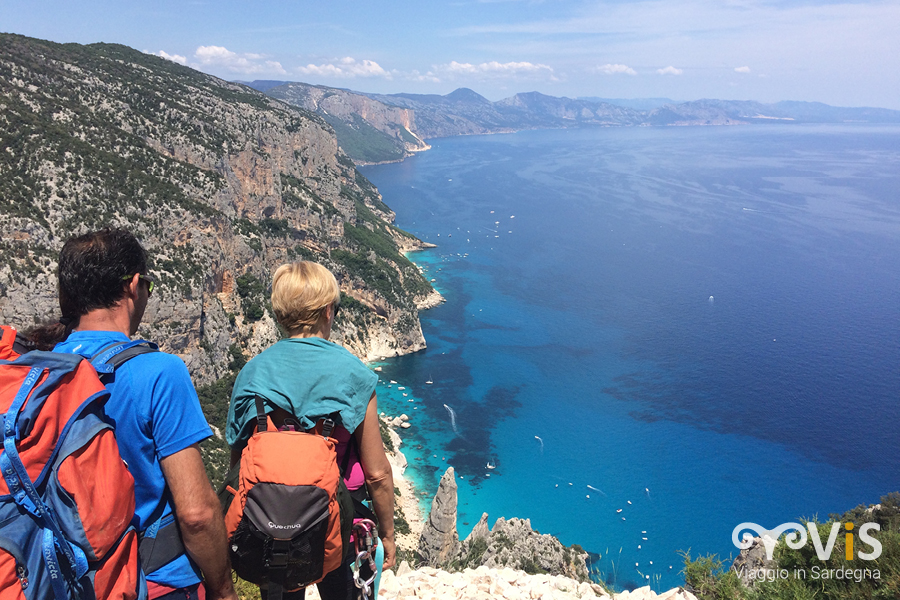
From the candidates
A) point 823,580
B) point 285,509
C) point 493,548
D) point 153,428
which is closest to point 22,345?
point 153,428

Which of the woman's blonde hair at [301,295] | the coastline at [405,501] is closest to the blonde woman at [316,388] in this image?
the woman's blonde hair at [301,295]

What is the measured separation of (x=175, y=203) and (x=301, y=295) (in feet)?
118

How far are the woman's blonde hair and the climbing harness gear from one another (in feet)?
4.43

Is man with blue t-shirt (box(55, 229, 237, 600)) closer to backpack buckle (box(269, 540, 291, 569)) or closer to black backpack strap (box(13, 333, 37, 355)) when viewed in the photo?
black backpack strap (box(13, 333, 37, 355))

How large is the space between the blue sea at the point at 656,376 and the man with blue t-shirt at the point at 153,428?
26.6m

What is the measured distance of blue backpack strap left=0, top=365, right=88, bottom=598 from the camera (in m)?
2.08

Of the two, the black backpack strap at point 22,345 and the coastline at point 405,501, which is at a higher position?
the black backpack strap at point 22,345

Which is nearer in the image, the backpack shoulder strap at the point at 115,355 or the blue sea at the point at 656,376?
the backpack shoulder strap at the point at 115,355

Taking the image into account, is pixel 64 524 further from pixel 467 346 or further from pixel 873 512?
pixel 467 346

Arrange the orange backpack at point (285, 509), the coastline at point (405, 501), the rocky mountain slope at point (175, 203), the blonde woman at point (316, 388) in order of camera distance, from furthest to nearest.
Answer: the coastline at point (405, 501) < the rocky mountain slope at point (175, 203) < the blonde woman at point (316, 388) < the orange backpack at point (285, 509)

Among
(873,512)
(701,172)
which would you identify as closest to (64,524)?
(873,512)

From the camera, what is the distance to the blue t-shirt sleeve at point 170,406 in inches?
100

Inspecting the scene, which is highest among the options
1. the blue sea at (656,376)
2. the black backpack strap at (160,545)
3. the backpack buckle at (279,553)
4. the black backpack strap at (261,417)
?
the black backpack strap at (261,417)

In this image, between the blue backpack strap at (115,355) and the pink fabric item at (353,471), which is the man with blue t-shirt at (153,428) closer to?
the blue backpack strap at (115,355)
